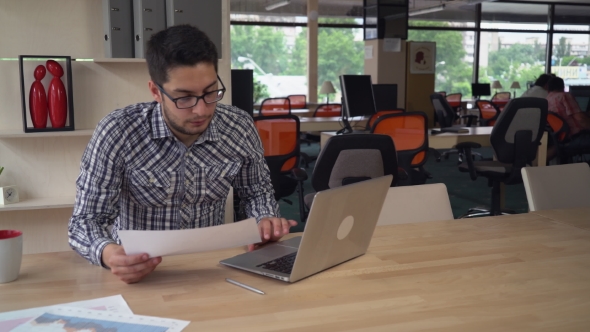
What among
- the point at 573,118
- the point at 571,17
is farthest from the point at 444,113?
the point at 571,17

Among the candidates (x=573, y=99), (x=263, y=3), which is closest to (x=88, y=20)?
(x=573, y=99)

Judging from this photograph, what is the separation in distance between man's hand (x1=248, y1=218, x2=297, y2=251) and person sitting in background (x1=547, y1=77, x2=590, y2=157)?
606cm

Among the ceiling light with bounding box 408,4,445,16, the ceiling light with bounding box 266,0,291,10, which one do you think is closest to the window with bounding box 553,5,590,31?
the ceiling light with bounding box 408,4,445,16

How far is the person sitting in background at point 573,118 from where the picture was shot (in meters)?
7.07

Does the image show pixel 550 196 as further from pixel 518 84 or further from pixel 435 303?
pixel 518 84

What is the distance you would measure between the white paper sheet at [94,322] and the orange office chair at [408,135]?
3.82 m

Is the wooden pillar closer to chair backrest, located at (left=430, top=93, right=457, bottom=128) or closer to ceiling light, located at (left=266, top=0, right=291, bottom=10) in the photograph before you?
ceiling light, located at (left=266, top=0, right=291, bottom=10)

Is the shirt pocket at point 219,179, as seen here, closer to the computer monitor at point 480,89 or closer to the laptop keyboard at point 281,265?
the laptop keyboard at point 281,265

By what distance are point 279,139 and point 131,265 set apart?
3413 millimetres

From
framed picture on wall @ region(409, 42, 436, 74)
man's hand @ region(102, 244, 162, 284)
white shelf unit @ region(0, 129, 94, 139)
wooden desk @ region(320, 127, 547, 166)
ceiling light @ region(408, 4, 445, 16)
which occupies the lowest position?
wooden desk @ region(320, 127, 547, 166)

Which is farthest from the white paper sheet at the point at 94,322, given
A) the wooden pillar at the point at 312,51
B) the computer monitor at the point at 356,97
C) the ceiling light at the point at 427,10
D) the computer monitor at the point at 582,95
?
the ceiling light at the point at 427,10

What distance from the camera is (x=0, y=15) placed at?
3422 mm

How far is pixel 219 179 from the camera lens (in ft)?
7.02

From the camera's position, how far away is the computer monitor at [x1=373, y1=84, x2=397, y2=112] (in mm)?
7480
